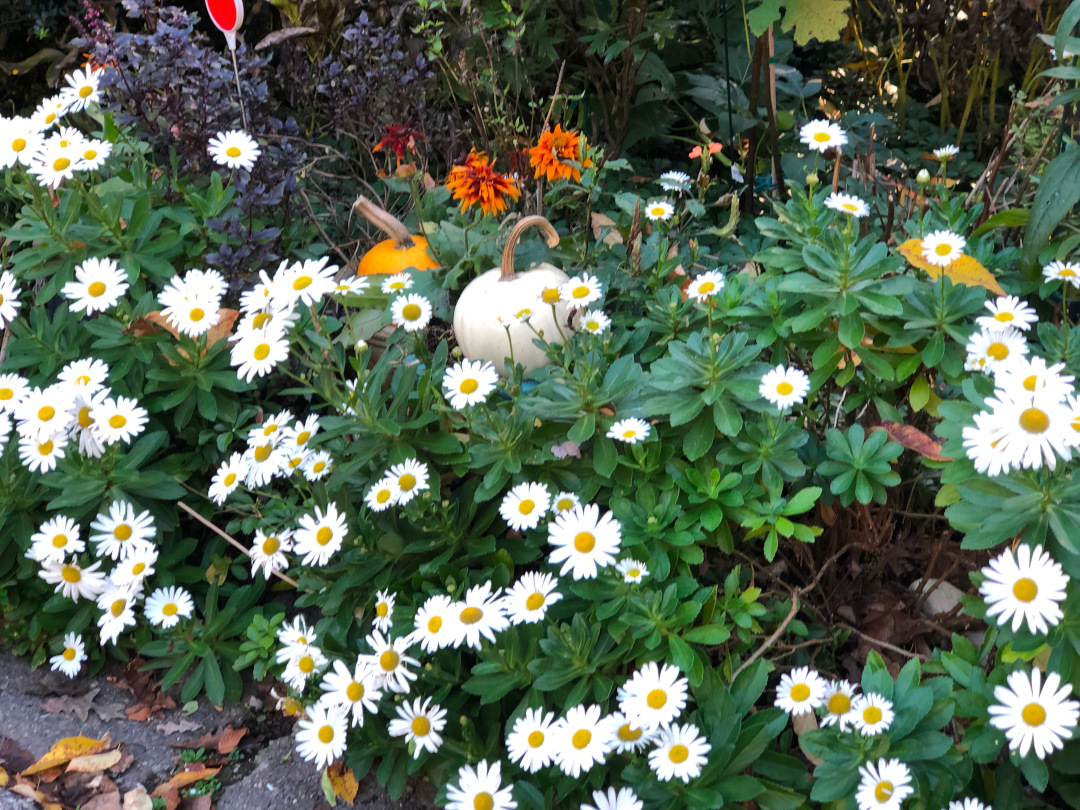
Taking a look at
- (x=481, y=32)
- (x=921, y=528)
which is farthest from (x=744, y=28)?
(x=921, y=528)

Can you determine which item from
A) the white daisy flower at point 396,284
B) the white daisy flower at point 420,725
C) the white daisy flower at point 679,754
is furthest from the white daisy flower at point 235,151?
the white daisy flower at point 679,754

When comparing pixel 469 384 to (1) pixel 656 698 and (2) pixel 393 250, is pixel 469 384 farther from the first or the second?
(2) pixel 393 250

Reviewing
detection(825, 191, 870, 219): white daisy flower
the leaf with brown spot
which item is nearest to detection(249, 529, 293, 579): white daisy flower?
the leaf with brown spot

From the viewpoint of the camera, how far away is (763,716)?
1.33 metres

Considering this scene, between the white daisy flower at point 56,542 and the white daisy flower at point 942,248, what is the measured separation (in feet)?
5.14

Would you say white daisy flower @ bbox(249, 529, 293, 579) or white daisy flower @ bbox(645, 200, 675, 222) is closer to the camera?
white daisy flower @ bbox(249, 529, 293, 579)

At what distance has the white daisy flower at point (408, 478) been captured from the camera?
1.46 m

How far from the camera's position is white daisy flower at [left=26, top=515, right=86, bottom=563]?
1693mm

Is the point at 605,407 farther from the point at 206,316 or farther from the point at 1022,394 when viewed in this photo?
the point at 206,316

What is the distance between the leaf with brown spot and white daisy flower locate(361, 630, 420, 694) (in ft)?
2.67

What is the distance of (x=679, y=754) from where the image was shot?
1210mm

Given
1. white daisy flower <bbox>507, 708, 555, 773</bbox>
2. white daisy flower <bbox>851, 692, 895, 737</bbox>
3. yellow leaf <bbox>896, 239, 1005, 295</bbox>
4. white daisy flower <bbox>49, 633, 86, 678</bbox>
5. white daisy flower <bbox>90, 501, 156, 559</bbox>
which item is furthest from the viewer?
white daisy flower <bbox>49, 633, 86, 678</bbox>

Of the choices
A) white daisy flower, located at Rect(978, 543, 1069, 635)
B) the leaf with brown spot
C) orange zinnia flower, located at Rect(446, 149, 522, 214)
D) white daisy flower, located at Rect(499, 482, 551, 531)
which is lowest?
white daisy flower, located at Rect(499, 482, 551, 531)

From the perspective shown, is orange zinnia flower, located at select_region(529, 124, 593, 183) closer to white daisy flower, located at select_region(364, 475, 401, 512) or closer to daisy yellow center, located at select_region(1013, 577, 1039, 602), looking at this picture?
white daisy flower, located at select_region(364, 475, 401, 512)
